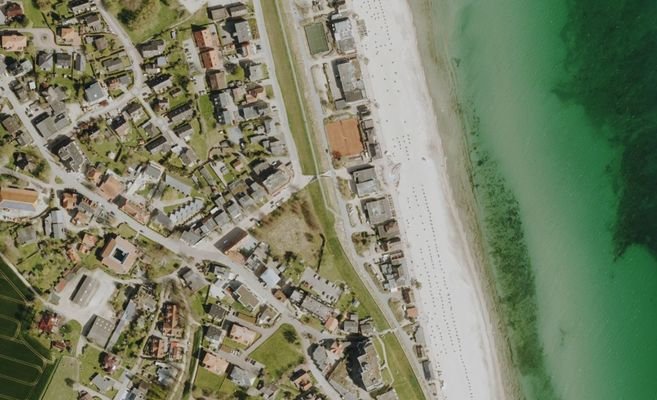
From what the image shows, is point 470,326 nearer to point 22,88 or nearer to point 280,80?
point 280,80

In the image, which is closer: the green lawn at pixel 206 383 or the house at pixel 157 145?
the house at pixel 157 145

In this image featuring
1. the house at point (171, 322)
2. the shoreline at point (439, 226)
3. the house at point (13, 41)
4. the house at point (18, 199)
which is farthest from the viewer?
the shoreline at point (439, 226)

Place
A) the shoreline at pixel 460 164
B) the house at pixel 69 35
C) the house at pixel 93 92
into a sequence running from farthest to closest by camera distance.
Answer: the shoreline at pixel 460 164 < the house at pixel 93 92 < the house at pixel 69 35

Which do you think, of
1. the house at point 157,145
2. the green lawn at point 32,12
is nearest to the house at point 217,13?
the house at point 157,145

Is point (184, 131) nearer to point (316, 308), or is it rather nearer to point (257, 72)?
point (257, 72)

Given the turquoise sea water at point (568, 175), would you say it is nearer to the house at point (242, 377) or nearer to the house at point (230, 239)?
the house at point (230, 239)
